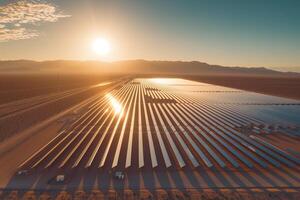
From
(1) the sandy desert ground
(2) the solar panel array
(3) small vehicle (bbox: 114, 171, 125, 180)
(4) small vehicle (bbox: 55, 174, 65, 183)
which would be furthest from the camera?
(2) the solar panel array

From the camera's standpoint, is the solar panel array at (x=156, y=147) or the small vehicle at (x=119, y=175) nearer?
the small vehicle at (x=119, y=175)

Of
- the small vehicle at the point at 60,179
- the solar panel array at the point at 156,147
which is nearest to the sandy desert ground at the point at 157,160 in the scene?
the solar panel array at the point at 156,147

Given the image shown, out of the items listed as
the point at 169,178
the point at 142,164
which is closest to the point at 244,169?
the point at 169,178

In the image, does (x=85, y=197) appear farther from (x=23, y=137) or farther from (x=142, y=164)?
(x=23, y=137)

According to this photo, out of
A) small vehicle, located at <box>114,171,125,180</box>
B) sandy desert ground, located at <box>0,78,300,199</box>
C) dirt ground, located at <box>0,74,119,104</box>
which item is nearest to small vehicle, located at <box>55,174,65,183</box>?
sandy desert ground, located at <box>0,78,300,199</box>

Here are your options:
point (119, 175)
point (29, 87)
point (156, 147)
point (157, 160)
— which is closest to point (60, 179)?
point (119, 175)

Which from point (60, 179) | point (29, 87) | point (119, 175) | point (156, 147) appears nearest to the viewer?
point (60, 179)

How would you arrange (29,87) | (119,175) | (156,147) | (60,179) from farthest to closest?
(29,87), (156,147), (119,175), (60,179)

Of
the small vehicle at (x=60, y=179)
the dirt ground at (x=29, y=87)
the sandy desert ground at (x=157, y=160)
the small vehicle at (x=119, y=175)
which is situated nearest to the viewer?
the sandy desert ground at (x=157, y=160)

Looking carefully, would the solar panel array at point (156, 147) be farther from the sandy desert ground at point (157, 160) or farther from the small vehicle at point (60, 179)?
the small vehicle at point (60, 179)

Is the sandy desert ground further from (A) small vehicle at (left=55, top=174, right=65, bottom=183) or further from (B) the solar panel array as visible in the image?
(A) small vehicle at (left=55, top=174, right=65, bottom=183)

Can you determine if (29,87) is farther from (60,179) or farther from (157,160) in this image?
(157,160)
